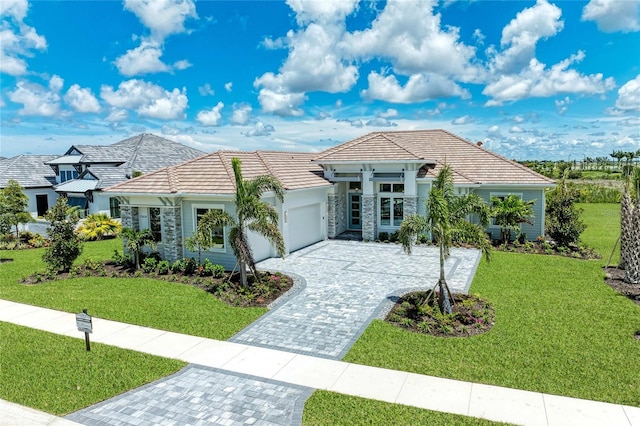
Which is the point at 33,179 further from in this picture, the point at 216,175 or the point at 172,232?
the point at 216,175

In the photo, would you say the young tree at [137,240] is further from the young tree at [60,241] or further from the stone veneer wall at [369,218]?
the stone veneer wall at [369,218]

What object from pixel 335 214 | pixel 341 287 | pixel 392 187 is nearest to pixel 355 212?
pixel 335 214

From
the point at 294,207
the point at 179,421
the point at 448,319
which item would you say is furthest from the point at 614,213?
the point at 179,421

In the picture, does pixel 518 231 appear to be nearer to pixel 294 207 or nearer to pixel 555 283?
pixel 555 283

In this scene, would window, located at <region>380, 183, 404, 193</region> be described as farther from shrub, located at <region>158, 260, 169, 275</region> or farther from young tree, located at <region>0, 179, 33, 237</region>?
young tree, located at <region>0, 179, 33, 237</region>

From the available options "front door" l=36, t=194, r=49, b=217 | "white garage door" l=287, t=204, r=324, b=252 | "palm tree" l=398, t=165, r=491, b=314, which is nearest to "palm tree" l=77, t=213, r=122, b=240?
"front door" l=36, t=194, r=49, b=217

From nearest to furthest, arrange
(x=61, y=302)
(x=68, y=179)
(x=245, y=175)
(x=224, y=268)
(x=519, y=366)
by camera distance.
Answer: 1. (x=519, y=366)
2. (x=61, y=302)
3. (x=224, y=268)
4. (x=245, y=175)
5. (x=68, y=179)
